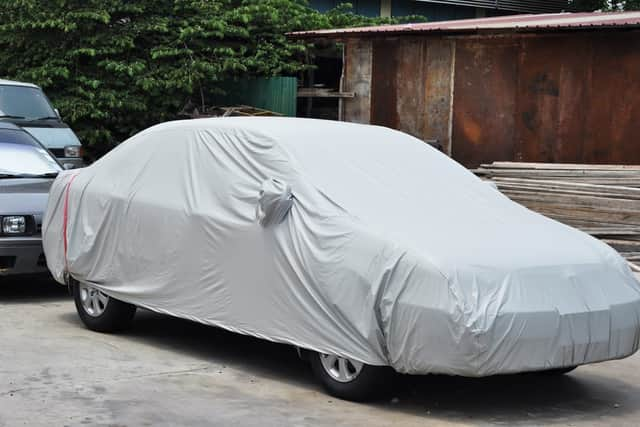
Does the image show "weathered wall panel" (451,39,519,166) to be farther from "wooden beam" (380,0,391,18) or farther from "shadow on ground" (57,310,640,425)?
"wooden beam" (380,0,391,18)

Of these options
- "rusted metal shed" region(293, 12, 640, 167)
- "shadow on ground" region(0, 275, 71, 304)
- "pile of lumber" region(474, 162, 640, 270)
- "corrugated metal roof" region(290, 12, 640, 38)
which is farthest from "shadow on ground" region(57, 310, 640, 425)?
"rusted metal shed" region(293, 12, 640, 167)

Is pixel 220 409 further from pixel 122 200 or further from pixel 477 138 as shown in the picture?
pixel 477 138

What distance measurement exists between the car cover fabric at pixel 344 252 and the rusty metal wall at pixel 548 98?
8.91 metres

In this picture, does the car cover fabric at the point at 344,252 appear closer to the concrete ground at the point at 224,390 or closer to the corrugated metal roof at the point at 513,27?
the concrete ground at the point at 224,390

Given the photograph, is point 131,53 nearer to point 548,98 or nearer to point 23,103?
point 23,103

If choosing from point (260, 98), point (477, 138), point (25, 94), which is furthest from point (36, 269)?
point (260, 98)

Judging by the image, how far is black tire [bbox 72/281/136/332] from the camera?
27.0 feet

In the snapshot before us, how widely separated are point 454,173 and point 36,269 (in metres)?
4.03

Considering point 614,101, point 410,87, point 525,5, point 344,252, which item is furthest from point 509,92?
point 525,5

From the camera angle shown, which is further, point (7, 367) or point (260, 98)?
point (260, 98)

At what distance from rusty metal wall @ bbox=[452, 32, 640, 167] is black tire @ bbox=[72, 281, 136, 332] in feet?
32.2

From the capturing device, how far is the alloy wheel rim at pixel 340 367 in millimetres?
6457

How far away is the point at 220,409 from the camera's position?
6301mm

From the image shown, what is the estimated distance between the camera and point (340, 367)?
654 centimetres
